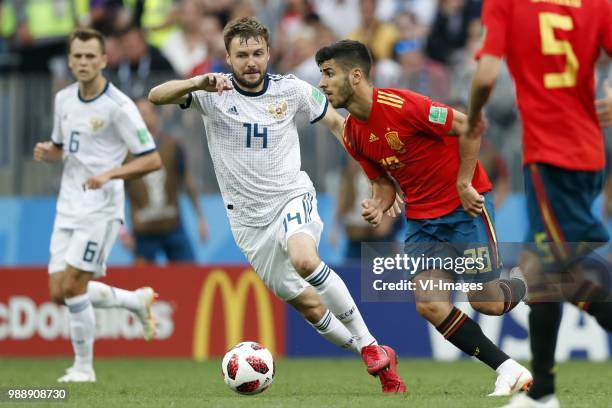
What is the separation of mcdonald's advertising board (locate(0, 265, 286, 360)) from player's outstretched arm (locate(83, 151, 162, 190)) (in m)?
3.37

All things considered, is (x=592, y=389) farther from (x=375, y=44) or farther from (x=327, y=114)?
(x=375, y=44)

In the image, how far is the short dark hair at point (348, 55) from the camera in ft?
26.0

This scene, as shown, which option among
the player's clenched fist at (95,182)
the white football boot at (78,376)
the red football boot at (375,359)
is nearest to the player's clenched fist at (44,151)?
the player's clenched fist at (95,182)

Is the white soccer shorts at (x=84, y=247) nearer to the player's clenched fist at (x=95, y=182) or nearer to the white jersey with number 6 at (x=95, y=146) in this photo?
the white jersey with number 6 at (x=95, y=146)

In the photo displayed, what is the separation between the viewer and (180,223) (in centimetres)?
1494

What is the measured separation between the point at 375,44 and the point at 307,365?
5733mm

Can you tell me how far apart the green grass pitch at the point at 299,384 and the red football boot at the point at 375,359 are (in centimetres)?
18

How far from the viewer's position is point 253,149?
8555mm

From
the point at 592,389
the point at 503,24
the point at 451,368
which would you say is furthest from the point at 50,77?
the point at 503,24

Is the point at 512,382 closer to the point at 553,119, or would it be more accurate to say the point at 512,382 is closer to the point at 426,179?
the point at 426,179

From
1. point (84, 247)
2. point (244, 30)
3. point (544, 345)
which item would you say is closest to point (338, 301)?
point (244, 30)

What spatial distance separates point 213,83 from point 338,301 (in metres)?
1.67

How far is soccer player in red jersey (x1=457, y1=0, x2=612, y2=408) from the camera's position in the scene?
6.09 metres

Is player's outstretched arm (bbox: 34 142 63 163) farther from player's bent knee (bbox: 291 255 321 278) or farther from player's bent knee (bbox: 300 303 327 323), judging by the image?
player's bent knee (bbox: 291 255 321 278)
